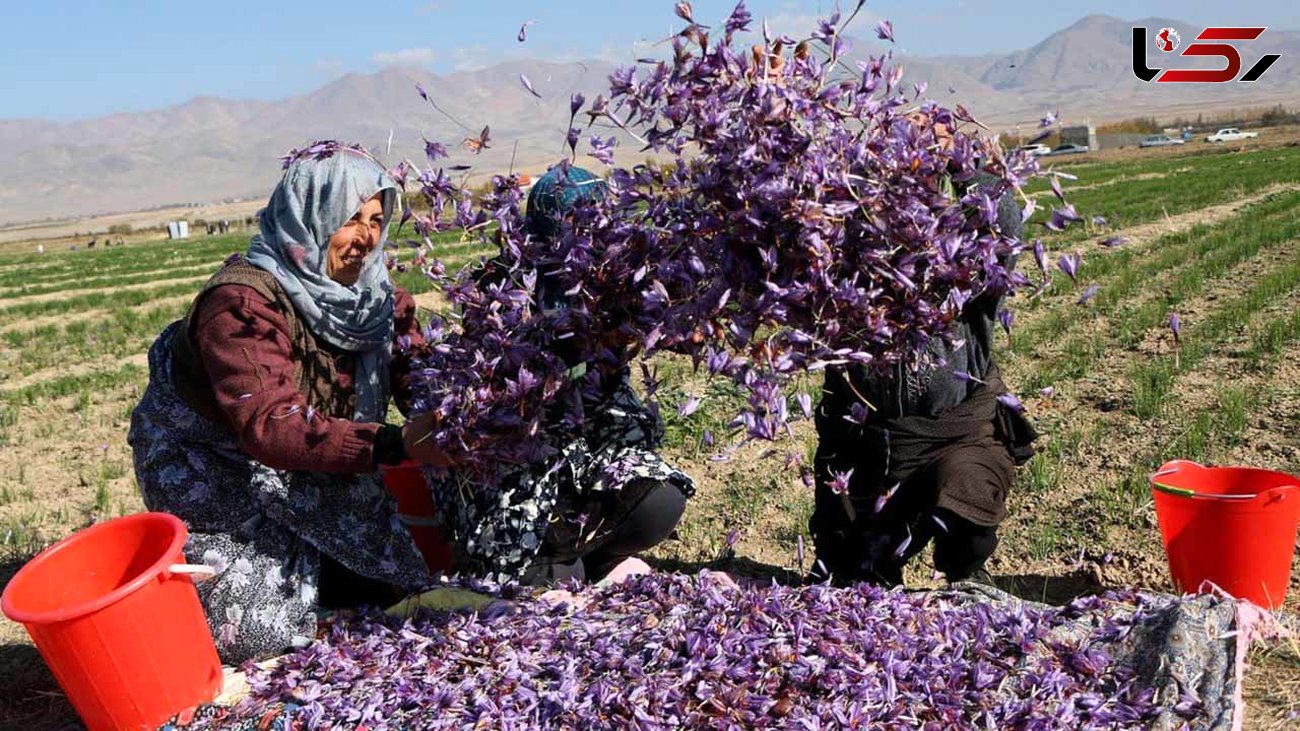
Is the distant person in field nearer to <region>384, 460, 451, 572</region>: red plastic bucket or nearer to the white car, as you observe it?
the white car

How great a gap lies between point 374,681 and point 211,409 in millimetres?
990

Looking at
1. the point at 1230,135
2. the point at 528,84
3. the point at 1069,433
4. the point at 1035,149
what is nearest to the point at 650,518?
the point at 528,84

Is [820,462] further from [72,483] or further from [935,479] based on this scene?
[72,483]

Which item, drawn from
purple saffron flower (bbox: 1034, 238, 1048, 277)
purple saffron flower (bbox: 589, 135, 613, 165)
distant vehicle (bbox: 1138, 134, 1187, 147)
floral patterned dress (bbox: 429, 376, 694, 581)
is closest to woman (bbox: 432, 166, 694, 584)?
floral patterned dress (bbox: 429, 376, 694, 581)

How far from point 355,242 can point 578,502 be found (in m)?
1.17

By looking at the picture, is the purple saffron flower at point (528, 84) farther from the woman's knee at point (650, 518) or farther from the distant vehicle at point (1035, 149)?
the woman's knee at point (650, 518)

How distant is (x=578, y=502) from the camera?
142 inches

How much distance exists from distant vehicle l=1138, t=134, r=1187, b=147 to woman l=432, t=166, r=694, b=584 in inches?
2589

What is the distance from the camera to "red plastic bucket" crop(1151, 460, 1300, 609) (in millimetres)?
3201

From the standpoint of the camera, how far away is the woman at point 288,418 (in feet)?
9.59

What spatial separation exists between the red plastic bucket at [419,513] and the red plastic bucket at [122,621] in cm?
94

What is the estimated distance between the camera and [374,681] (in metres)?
2.89

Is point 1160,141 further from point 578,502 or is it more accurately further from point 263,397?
point 263,397

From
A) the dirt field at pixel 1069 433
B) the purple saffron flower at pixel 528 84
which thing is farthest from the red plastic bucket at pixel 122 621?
the purple saffron flower at pixel 528 84
